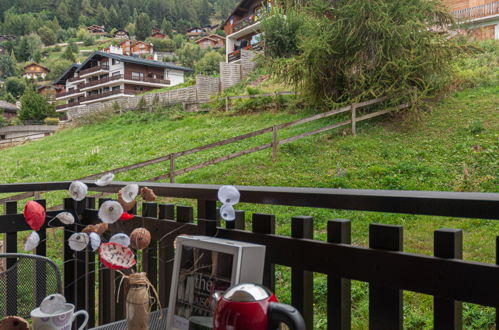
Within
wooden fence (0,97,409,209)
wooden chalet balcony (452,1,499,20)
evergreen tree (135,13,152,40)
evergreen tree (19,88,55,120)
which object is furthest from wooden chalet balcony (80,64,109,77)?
evergreen tree (135,13,152,40)

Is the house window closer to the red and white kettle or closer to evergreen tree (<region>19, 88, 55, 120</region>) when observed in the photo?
evergreen tree (<region>19, 88, 55, 120</region>)

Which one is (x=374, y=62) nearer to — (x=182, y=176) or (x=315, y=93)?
(x=315, y=93)

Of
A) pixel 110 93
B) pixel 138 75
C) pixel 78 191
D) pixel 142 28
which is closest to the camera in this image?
pixel 78 191

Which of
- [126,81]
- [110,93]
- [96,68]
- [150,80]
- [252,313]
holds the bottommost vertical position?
[252,313]

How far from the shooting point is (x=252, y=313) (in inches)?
31.7

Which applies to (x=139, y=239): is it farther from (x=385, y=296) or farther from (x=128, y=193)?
(x=385, y=296)

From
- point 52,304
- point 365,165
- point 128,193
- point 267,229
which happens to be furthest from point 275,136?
point 52,304

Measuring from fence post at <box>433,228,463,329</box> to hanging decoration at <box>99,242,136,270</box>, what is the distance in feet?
2.72

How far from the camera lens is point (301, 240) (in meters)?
1.34

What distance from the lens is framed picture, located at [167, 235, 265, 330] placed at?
1108mm

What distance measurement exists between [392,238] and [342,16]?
1006 centimetres

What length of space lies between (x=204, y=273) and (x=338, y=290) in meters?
0.40

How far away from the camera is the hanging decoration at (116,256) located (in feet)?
4.08

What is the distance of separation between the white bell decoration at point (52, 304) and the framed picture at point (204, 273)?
1.00ft
